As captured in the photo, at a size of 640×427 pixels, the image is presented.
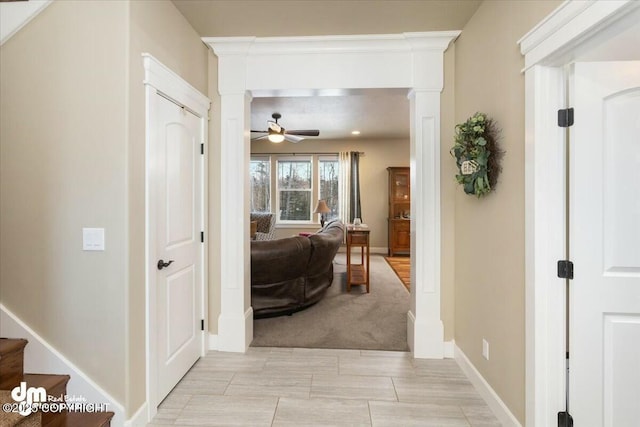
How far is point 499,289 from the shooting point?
1.94 m

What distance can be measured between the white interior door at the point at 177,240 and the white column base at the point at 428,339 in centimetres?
187

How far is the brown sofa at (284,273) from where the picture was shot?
3432 millimetres

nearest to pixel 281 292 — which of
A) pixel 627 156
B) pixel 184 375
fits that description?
pixel 184 375

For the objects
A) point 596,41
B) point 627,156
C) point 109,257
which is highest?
point 596,41

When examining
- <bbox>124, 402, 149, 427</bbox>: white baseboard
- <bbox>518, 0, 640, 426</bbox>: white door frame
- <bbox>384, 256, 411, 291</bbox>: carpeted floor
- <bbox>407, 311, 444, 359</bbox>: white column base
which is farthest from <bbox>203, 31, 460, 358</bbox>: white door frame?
<bbox>384, 256, 411, 291</bbox>: carpeted floor

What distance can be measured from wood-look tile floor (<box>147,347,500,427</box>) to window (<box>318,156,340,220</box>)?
203 inches

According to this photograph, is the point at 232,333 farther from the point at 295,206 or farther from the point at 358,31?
the point at 295,206

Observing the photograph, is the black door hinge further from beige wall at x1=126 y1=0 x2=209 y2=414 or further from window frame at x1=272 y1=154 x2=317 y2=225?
window frame at x1=272 y1=154 x2=317 y2=225

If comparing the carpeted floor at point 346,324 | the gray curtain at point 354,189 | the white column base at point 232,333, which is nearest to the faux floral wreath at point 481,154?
the carpeted floor at point 346,324

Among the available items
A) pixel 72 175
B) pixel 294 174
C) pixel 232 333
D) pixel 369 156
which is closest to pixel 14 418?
pixel 72 175

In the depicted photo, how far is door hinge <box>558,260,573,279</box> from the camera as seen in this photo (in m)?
1.49

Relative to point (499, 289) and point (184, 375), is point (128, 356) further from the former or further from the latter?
point (499, 289)

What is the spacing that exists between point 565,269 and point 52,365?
2.76m

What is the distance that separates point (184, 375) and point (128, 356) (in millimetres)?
748
